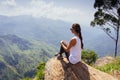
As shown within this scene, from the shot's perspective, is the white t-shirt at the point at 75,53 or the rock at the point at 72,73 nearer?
the rock at the point at 72,73

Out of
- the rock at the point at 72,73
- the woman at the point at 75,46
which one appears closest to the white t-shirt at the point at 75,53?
the woman at the point at 75,46

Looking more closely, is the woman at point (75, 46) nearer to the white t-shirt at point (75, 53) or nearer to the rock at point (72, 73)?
the white t-shirt at point (75, 53)

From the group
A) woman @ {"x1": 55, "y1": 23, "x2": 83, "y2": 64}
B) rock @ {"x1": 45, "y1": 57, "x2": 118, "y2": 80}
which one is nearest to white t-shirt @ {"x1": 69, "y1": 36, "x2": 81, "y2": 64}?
woman @ {"x1": 55, "y1": 23, "x2": 83, "y2": 64}

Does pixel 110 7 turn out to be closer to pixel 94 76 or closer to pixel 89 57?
pixel 89 57

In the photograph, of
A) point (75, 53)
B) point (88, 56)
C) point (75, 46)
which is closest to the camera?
point (75, 46)

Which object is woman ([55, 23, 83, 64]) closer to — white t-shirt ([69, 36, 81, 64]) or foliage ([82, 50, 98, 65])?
white t-shirt ([69, 36, 81, 64])

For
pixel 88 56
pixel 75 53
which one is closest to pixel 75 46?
pixel 75 53

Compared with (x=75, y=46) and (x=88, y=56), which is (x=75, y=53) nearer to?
(x=75, y=46)

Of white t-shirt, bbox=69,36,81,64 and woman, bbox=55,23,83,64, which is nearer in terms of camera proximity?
woman, bbox=55,23,83,64

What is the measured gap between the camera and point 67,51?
15.0 m

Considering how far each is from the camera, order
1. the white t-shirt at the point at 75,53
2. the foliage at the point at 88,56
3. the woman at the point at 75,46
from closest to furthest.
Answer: the woman at the point at 75,46 → the white t-shirt at the point at 75,53 → the foliage at the point at 88,56

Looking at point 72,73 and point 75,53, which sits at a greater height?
point 75,53

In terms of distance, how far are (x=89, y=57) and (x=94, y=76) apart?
166 feet

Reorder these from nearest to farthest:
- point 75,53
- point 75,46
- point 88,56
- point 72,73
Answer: point 72,73
point 75,46
point 75,53
point 88,56
